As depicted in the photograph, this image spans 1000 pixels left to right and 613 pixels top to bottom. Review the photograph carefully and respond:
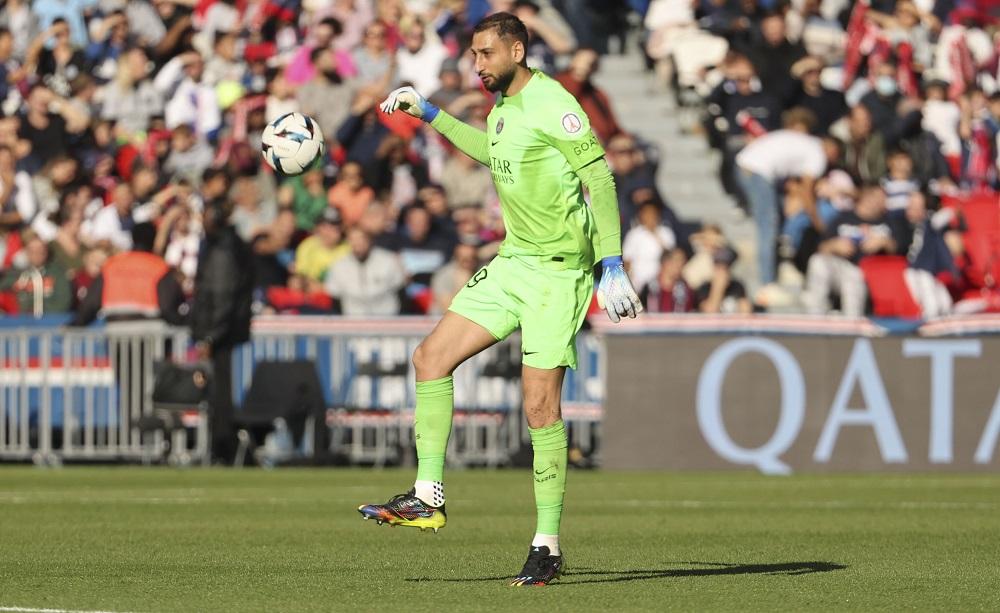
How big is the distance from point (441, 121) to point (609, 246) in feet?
4.28

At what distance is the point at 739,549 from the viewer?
450 inches

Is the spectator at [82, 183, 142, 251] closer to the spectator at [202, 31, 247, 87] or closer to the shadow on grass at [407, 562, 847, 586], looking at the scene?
the spectator at [202, 31, 247, 87]

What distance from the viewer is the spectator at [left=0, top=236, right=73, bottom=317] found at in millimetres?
21641

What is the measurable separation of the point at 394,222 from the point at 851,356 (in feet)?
19.2

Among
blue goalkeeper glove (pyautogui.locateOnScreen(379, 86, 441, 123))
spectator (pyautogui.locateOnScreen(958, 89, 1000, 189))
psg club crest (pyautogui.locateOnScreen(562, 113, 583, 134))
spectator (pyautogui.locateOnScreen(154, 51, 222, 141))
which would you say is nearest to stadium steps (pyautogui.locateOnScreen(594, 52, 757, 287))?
spectator (pyautogui.locateOnScreen(958, 89, 1000, 189))

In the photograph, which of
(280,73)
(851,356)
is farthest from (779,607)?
(280,73)

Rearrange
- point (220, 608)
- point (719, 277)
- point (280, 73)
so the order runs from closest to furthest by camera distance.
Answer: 1. point (220, 608)
2. point (719, 277)
3. point (280, 73)

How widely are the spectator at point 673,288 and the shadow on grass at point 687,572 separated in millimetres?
10796

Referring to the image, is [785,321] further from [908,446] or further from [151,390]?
[151,390]

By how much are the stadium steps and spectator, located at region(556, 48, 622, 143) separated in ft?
3.89

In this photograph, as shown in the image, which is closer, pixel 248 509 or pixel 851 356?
pixel 248 509

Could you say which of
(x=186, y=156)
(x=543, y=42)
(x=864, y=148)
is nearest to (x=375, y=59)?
(x=543, y=42)

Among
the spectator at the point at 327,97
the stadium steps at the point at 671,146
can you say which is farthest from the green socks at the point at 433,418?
the spectator at the point at 327,97

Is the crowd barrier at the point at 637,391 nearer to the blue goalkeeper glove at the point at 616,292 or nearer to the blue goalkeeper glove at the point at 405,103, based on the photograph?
the blue goalkeeper glove at the point at 405,103
